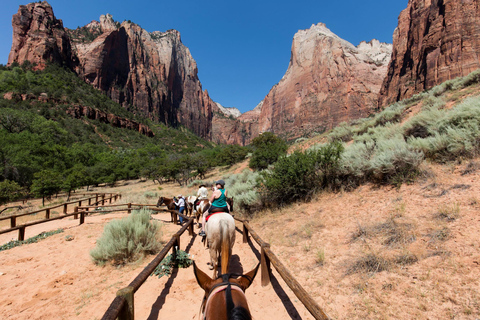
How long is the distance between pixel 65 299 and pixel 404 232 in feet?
22.0

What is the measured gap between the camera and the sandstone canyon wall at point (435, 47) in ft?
142

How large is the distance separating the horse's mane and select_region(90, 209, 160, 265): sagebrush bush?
5.14 m

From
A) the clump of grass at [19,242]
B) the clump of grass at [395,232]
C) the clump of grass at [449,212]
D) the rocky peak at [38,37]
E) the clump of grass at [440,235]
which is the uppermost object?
the rocky peak at [38,37]

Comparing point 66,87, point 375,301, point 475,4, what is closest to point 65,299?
point 375,301

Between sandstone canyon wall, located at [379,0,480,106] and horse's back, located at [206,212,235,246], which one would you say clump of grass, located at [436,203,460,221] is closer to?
horse's back, located at [206,212,235,246]

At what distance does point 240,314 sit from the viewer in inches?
56.3

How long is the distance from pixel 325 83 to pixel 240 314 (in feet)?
374

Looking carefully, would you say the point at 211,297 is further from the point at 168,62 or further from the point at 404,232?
the point at 168,62

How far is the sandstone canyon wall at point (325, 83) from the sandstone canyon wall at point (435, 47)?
1975 centimetres

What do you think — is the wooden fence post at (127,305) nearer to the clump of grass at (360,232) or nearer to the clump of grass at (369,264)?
the clump of grass at (369,264)

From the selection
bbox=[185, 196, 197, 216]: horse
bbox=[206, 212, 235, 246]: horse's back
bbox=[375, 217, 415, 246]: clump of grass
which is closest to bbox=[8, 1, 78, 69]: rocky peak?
bbox=[185, 196, 197, 216]: horse

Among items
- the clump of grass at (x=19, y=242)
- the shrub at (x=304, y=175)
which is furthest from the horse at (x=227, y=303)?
the clump of grass at (x=19, y=242)

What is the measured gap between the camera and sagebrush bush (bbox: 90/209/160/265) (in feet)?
17.6

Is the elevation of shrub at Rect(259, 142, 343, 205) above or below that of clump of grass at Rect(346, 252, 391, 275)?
above
